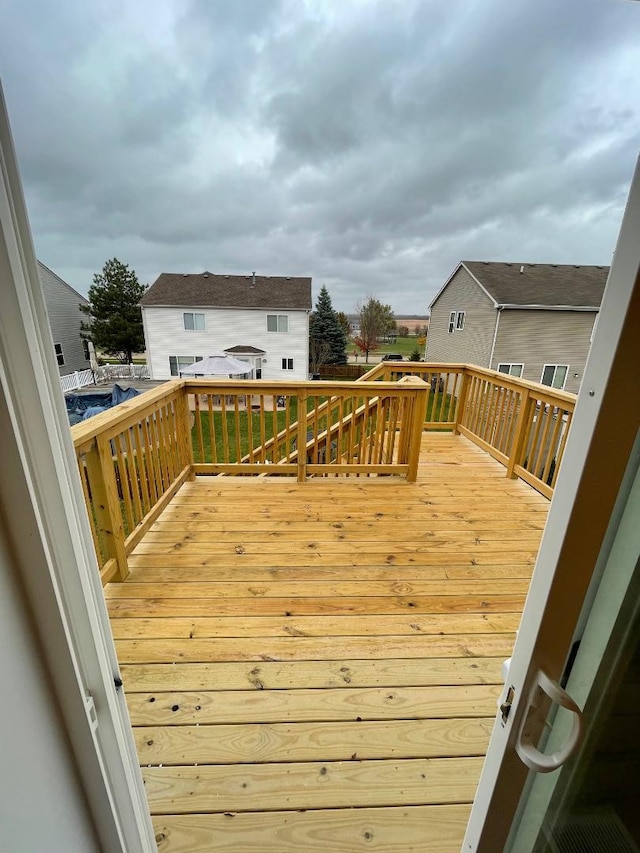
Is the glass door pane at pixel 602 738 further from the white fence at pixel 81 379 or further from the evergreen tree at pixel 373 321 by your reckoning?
the evergreen tree at pixel 373 321

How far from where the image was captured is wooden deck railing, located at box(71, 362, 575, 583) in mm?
1982

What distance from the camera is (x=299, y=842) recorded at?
42.0 inches

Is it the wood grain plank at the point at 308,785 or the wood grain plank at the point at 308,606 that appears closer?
the wood grain plank at the point at 308,785

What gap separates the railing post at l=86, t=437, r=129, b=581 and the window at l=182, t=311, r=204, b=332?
43.9 ft

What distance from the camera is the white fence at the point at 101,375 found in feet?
12.2

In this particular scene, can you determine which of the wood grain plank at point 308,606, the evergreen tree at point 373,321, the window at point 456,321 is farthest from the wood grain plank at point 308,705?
the evergreen tree at point 373,321

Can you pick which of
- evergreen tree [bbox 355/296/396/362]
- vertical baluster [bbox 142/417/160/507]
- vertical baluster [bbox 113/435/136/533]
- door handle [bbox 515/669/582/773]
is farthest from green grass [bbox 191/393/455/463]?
evergreen tree [bbox 355/296/396/362]

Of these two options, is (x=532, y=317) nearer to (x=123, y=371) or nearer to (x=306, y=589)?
(x=306, y=589)

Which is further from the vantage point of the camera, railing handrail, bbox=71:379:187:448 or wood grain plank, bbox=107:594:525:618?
wood grain plank, bbox=107:594:525:618

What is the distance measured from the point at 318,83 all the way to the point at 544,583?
115 inches

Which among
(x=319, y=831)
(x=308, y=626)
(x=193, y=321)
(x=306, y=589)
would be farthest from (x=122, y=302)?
(x=319, y=831)

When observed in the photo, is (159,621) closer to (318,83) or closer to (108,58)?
(108,58)

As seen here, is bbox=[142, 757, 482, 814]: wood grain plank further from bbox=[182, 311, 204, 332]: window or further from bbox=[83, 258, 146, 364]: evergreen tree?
bbox=[182, 311, 204, 332]: window

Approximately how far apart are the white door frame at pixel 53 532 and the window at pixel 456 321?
12.6 m
